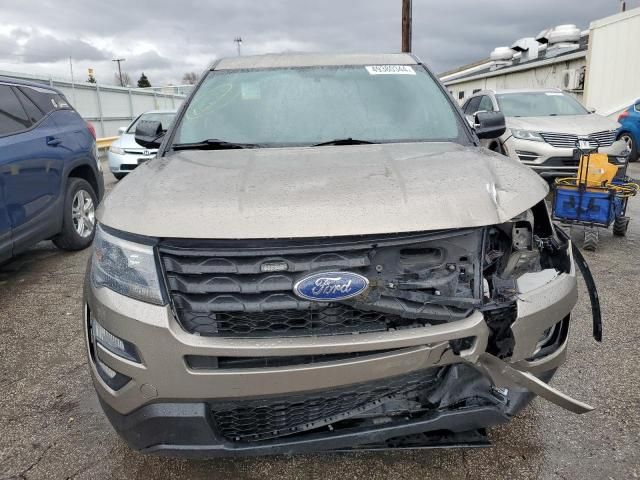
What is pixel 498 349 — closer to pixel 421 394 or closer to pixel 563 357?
pixel 421 394

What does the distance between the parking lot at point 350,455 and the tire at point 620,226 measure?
2.24 meters

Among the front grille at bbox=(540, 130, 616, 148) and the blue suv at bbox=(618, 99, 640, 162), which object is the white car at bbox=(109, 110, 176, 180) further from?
the blue suv at bbox=(618, 99, 640, 162)

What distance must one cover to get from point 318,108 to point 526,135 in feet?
19.1

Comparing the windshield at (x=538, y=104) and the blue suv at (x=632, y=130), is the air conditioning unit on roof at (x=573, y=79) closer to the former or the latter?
the blue suv at (x=632, y=130)

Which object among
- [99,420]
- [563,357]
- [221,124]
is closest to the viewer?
[563,357]

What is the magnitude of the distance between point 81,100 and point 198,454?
1733 centimetres

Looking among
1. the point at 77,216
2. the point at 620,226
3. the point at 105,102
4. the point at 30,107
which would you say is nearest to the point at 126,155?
the point at 77,216

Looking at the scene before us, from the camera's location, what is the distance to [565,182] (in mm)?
5332

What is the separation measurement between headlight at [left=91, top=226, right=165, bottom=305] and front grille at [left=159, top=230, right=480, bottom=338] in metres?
0.05

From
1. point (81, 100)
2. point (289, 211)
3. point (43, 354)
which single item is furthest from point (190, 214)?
point (81, 100)

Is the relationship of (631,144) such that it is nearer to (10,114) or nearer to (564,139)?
(564,139)

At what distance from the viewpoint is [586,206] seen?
5.03 metres

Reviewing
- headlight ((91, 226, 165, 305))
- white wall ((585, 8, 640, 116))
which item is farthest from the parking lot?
white wall ((585, 8, 640, 116))

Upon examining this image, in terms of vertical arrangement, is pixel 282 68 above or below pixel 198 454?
above
